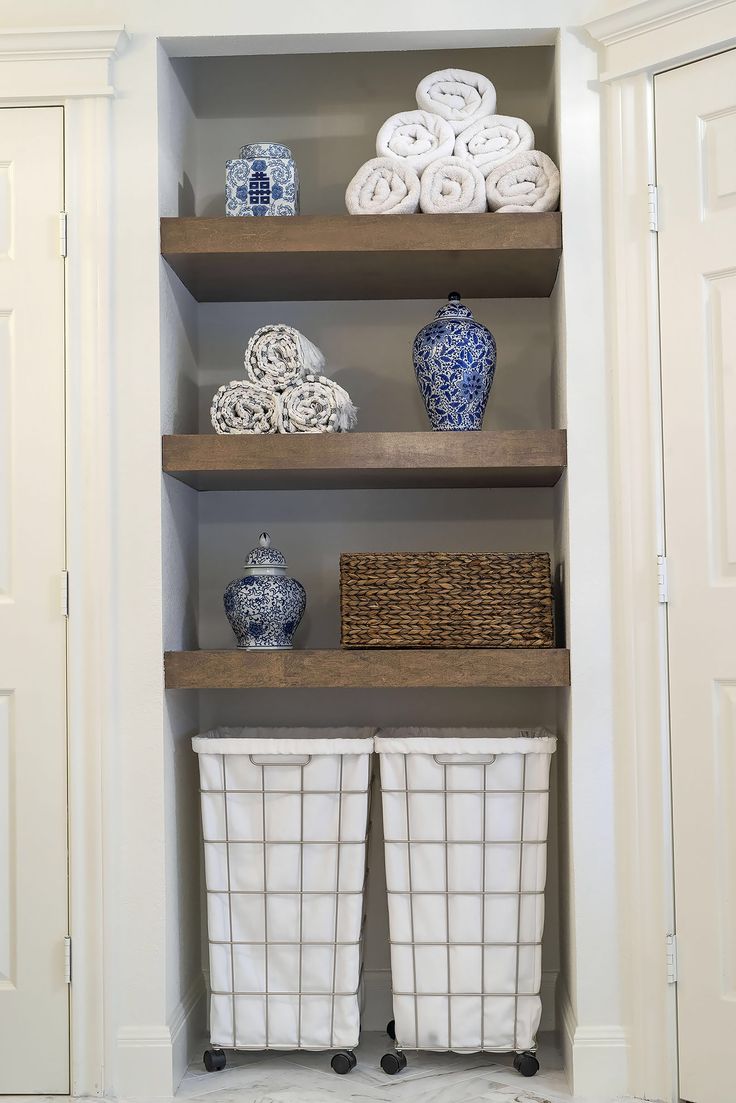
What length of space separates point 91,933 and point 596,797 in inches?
40.6

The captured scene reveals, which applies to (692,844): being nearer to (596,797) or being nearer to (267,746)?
(596,797)

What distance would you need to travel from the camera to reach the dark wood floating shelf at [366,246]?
2104 mm

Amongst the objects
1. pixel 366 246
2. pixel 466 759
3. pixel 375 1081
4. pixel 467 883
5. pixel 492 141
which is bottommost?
pixel 375 1081

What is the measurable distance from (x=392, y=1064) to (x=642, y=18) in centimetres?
213

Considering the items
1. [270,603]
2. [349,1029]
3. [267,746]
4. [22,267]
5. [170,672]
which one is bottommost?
[349,1029]

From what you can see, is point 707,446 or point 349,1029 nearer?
point 707,446

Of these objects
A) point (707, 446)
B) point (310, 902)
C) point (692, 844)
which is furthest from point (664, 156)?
point (310, 902)

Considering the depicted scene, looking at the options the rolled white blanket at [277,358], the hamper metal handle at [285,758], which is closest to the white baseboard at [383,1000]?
the hamper metal handle at [285,758]

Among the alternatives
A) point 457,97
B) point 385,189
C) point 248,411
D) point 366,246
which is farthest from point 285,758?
point 457,97

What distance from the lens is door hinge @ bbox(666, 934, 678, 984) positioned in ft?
6.46

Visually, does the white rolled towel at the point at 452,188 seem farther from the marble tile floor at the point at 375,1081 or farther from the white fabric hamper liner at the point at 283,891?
the marble tile floor at the point at 375,1081

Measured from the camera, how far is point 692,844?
1.96m

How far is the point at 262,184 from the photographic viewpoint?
221cm

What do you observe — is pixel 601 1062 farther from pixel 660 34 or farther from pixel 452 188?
pixel 660 34
